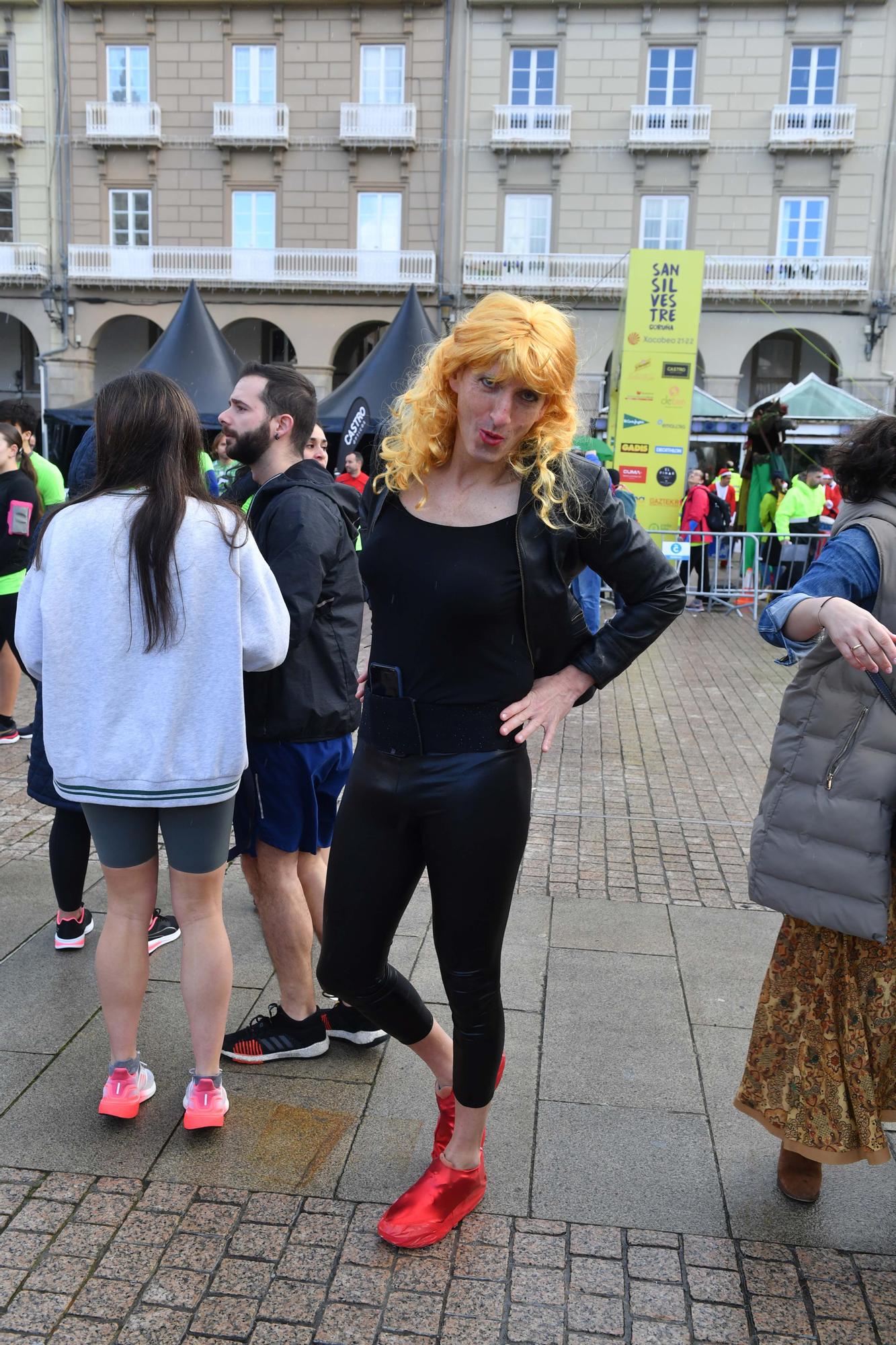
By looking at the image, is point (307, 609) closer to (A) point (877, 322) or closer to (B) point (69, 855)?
(B) point (69, 855)

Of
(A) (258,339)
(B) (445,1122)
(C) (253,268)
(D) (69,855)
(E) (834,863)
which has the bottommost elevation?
(B) (445,1122)

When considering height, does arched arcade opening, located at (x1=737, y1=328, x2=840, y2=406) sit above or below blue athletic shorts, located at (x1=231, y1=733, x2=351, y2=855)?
above

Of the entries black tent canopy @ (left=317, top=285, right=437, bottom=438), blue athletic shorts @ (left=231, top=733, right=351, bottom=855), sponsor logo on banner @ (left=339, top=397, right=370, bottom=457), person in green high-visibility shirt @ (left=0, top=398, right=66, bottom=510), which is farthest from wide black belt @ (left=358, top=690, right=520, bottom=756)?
black tent canopy @ (left=317, top=285, right=437, bottom=438)

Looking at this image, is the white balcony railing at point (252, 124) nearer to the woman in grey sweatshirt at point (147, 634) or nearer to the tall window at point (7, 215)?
the tall window at point (7, 215)

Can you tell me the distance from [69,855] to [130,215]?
2761 cm

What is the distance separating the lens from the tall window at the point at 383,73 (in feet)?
87.4

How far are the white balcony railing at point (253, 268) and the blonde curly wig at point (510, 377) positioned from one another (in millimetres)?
25888

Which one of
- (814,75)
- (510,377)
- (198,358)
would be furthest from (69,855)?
(814,75)

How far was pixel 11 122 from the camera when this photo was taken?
2731 centimetres

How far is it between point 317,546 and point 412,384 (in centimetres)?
69

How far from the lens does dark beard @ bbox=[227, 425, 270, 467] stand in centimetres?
316

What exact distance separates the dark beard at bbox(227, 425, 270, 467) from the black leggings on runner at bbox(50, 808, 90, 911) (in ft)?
4.14

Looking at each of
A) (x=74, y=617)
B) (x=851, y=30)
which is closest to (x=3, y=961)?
(x=74, y=617)

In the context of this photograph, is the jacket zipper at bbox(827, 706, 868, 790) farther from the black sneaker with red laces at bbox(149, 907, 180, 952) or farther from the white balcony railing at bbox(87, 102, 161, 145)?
the white balcony railing at bbox(87, 102, 161, 145)
